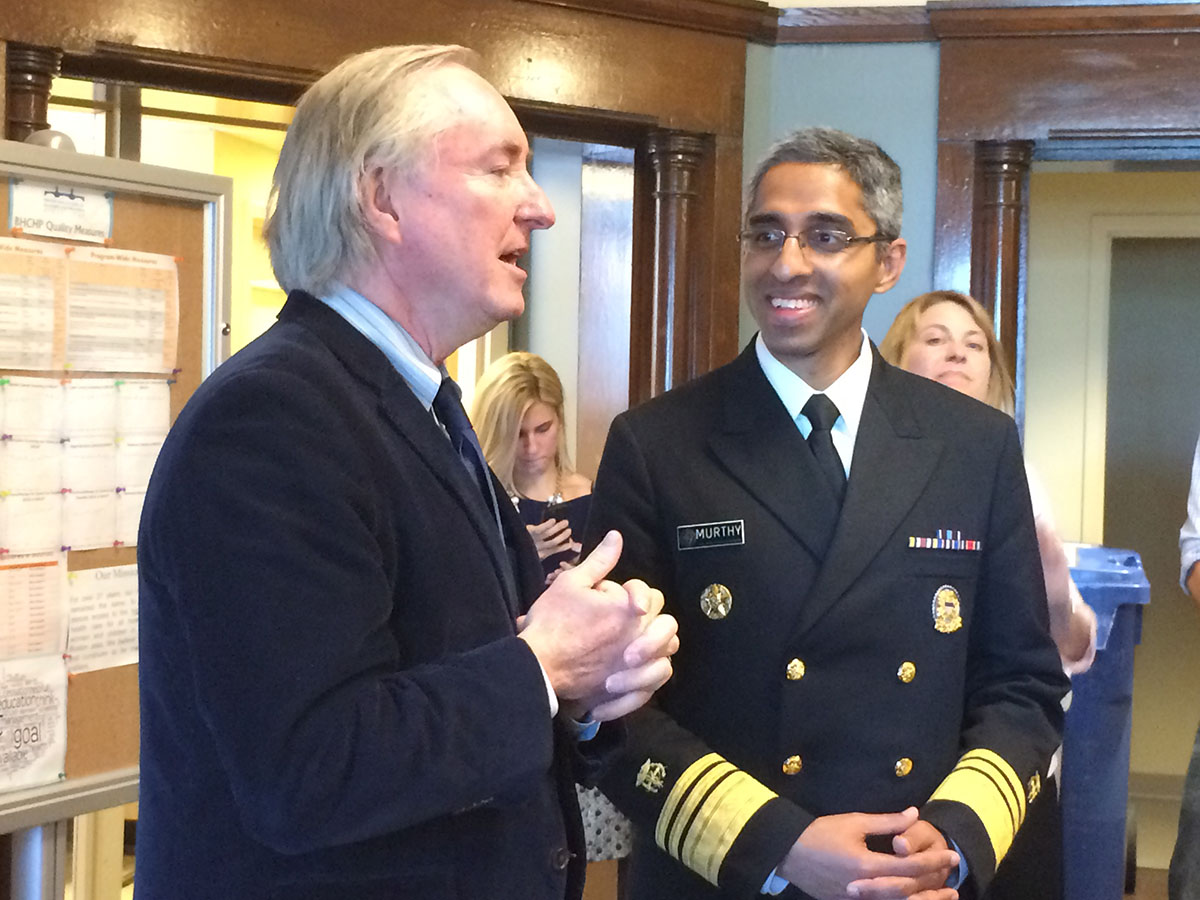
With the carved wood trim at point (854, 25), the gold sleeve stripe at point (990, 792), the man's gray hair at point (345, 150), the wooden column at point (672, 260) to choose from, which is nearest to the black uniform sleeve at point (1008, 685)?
the gold sleeve stripe at point (990, 792)

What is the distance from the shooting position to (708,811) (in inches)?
60.1

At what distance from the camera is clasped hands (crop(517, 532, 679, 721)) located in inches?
43.5

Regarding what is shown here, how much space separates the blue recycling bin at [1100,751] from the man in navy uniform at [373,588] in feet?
6.37

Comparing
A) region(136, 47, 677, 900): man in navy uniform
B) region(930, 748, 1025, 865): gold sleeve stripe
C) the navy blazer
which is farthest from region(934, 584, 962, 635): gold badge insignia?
the navy blazer

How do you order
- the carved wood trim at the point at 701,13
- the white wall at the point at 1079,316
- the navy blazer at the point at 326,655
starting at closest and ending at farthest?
1. the navy blazer at the point at 326,655
2. the carved wood trim at the point at 701,13
3. the white wall at the point at 1079,316

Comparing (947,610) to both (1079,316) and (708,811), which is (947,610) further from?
(1079,316)

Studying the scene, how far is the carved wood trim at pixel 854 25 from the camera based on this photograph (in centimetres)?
346

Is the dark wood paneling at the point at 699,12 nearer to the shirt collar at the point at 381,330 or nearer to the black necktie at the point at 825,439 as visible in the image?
the black necktie at the point at 825,439

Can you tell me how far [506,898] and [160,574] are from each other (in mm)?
404

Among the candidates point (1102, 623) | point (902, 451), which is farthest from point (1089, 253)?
point (902, 451)

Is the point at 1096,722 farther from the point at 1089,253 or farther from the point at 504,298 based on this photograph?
the point at 1089,253

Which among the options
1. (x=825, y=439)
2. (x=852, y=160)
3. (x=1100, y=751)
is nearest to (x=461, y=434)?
(x=825, y=439)

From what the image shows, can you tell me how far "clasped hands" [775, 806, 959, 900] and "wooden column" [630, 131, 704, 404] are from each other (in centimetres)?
209

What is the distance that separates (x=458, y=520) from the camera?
3.76ft
